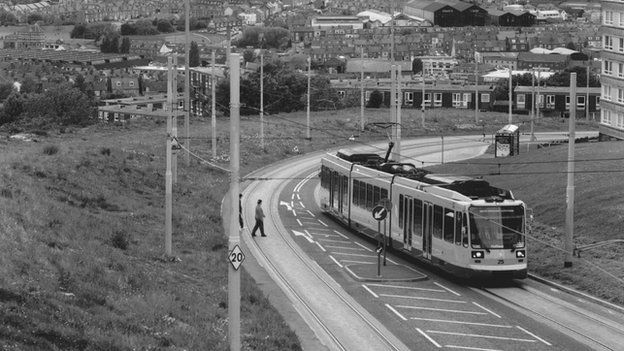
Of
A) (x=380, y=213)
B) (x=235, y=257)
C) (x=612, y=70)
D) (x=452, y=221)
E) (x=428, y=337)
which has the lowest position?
(x=428, y=337)

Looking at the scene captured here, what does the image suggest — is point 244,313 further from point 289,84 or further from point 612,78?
point 289,84

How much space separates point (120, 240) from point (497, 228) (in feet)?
33.4

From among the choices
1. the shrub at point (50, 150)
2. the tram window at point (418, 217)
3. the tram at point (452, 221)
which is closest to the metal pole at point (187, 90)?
the shrub at point (50, 150)

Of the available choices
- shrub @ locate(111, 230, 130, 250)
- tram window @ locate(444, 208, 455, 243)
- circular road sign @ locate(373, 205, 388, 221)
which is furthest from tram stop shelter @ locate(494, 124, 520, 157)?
shrub @ locate(111, 230, 130, 250)

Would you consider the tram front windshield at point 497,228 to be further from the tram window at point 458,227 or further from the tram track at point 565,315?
the tram track at point 565,315

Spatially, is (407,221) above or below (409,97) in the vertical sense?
below

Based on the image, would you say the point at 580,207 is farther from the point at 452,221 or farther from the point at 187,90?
the point at 187,90

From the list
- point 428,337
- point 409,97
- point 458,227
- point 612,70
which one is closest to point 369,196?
point 458,227

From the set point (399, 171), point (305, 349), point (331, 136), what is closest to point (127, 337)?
point (305, 349)

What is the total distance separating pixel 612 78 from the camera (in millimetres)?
83500

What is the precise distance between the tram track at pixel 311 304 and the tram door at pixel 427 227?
2.98 m

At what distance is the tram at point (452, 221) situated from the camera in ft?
115

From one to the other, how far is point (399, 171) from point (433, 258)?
19.4 ft

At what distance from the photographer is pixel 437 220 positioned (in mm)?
36969
